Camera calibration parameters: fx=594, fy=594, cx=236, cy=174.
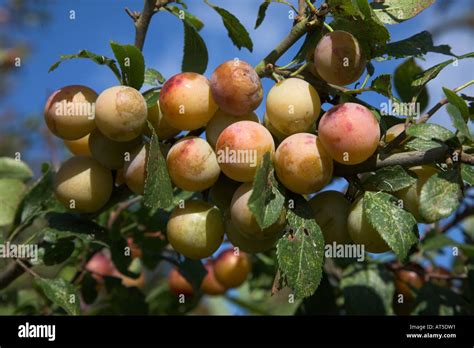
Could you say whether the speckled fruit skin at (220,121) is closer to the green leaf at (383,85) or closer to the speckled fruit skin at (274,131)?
the speckled fruit skin at (274,131)

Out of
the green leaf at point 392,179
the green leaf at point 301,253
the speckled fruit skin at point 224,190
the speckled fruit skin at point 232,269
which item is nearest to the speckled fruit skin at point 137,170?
the speckled fruit skin at point 224,190

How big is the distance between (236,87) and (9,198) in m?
0.58

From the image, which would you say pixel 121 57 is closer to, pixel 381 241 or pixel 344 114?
pixel 344 114

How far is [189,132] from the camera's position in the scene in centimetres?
88

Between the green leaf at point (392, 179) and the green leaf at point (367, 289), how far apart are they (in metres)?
0.50

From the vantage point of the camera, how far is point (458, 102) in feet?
2.52

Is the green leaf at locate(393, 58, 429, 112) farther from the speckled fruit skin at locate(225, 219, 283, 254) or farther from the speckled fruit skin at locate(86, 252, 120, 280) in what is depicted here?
the speckled fruit skin at locate(86, 252, 120, 280)

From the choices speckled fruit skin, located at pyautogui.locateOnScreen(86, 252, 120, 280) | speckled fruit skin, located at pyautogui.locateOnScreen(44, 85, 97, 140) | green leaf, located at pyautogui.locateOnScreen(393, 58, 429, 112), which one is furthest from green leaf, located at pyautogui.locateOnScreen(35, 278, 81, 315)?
green leaf, located at pyautogui.locateOnScreen(393, 58, 429, 112)

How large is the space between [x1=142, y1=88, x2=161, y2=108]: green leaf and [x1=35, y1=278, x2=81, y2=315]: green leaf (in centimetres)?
35

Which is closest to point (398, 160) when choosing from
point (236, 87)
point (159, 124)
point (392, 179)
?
point (392, 179)

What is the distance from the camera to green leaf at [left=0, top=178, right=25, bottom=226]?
111 cm

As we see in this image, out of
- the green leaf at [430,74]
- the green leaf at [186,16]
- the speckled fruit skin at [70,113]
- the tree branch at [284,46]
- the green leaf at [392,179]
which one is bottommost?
the green leaf at [392,179]

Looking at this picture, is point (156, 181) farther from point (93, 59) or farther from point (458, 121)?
point (458, 121)

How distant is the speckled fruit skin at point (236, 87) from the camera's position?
2.57ft
